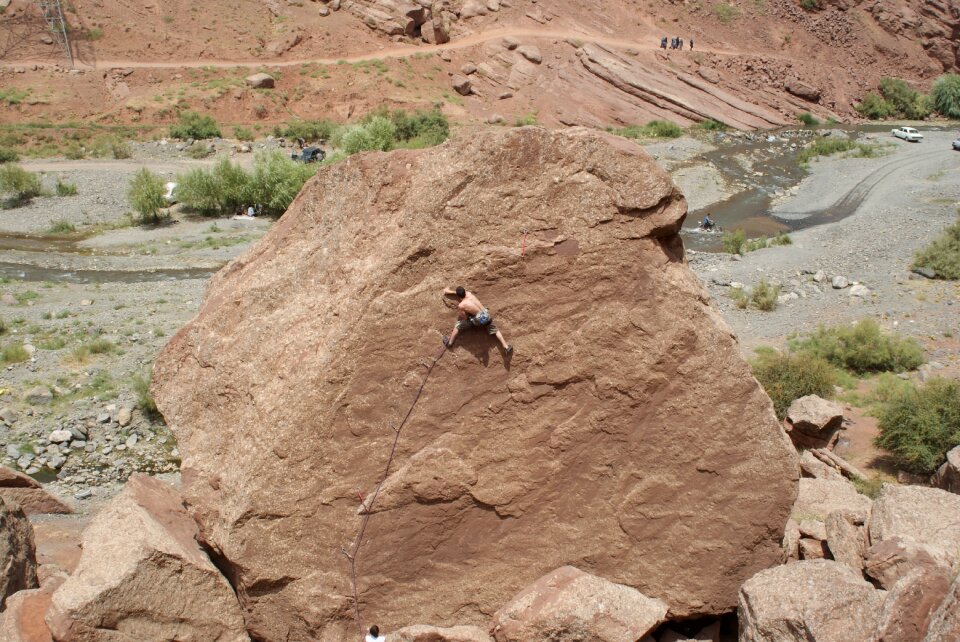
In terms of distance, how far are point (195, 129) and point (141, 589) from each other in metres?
42.7

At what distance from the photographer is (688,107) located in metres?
53.8

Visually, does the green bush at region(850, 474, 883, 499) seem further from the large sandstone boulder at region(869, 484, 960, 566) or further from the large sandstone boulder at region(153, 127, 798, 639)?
the large sandstone boulder at region(153, 127, 798, 639)

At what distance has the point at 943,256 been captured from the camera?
26.2m

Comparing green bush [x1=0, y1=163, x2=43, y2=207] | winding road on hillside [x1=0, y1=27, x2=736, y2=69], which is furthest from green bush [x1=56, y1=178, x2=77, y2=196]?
winding road on hillside [x1=0, y1=27, x2=736, y2=69]

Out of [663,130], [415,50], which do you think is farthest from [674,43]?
[415,50]

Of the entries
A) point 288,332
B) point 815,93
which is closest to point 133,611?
point 288,332

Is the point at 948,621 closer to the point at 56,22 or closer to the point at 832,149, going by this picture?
the point at 832,149

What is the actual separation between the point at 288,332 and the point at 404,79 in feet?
158

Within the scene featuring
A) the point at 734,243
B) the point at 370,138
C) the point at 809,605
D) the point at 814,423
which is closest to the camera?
the point at 809,605

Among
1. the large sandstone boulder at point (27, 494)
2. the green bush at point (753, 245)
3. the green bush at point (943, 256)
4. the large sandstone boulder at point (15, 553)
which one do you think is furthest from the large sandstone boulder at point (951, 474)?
the green bush at point (753, 245)

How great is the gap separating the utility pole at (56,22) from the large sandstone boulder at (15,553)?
49887mm

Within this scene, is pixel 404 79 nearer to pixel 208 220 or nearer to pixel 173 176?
pixel 173 176

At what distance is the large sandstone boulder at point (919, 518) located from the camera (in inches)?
360

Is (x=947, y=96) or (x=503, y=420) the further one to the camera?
(x=947, y=96)
